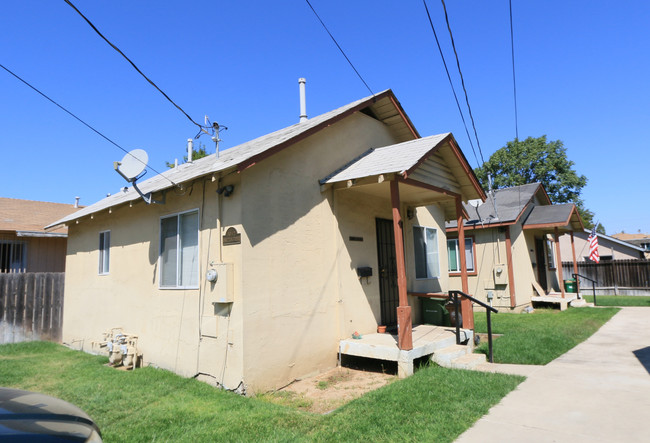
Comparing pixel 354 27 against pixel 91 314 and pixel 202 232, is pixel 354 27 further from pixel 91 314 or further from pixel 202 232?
pixel 91 314

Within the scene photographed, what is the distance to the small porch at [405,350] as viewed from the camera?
663cm

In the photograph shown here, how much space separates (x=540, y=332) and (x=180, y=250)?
870 cm

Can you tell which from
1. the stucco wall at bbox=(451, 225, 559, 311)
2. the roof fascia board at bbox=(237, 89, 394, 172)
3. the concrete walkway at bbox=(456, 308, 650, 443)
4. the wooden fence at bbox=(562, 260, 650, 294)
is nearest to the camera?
the concrete walkway at bbox=(456, 308, 650, 443)

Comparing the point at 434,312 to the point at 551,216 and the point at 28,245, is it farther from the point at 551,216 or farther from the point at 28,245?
the point at 28,245

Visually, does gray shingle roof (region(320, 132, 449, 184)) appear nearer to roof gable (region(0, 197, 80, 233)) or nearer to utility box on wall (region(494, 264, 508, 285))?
utility box on wall (region(494, 264, 508, 285))

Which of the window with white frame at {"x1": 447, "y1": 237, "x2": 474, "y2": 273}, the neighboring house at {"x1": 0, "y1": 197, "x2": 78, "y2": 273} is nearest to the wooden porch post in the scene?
the window with white frame at {"x1": 447, "y1": 237, "x2": 474, "y2": 273}

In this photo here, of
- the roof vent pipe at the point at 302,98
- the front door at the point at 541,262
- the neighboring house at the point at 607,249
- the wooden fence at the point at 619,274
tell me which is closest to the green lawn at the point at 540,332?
the front door at the point at 541,262

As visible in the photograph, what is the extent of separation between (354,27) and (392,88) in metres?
2.08

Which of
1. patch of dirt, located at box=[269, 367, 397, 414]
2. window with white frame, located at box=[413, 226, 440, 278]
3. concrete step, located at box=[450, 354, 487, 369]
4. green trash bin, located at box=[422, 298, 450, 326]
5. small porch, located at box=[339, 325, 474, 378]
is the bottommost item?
patch of dirt, located at box=[269, 367, 397, 414]

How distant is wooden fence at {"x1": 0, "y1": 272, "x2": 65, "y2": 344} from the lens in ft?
36.9

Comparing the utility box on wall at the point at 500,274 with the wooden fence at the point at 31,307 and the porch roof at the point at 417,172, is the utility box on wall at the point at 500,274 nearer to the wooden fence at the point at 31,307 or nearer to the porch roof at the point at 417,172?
the porch roof at the point at 417,172

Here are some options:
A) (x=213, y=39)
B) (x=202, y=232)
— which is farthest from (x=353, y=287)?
(x=213, y=39)

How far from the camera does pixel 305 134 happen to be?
7172mm

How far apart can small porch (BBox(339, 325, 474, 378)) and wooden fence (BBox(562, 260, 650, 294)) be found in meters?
20.3
